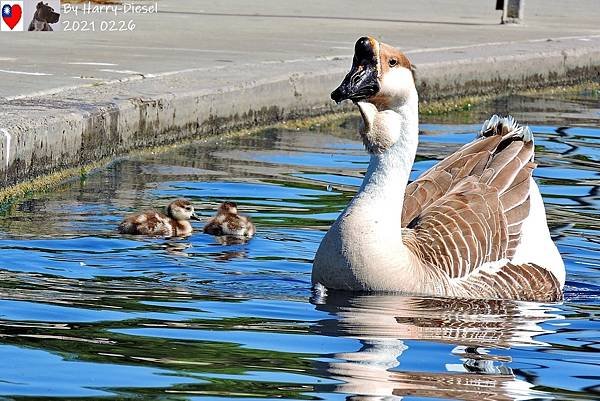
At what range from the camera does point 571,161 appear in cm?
1201

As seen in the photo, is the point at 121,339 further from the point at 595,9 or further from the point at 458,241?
the point at 595,9

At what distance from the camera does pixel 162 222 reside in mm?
8656

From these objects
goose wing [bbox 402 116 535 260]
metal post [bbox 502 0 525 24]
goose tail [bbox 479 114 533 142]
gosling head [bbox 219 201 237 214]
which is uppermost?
metal post [bbox 502 0 525 24]

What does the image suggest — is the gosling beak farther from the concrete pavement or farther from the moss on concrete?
the concrete pavement

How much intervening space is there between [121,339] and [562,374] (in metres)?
1.63

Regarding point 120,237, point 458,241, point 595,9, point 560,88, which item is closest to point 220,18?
point 560,88

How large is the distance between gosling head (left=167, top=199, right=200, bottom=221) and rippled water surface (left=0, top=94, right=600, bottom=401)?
17 cm

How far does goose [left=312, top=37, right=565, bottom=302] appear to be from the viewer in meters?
6.86

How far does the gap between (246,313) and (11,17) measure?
10.6 m

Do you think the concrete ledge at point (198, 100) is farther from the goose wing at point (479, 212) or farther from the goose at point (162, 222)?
the goose wing at point (479, 212)

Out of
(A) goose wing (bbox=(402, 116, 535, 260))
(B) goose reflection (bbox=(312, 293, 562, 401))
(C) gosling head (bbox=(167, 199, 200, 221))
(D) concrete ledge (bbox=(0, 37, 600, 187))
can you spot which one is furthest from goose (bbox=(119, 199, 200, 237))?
(B) goose reflection (bbox=(312, 293, 562, 401))

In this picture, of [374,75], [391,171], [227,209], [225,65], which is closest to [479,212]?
[391,171]

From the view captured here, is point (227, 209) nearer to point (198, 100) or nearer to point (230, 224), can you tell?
point (230, 224)

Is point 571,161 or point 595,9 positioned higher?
point 595,9
